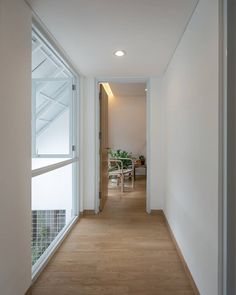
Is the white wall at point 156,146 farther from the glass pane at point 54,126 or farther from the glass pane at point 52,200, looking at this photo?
the glass pane at point 54,126

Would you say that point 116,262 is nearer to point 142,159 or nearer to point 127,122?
point 142,159

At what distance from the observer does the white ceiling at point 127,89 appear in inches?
251

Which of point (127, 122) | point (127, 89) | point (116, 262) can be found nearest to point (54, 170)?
point (116, 262)

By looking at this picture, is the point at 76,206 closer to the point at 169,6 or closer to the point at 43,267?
the point at 43,267

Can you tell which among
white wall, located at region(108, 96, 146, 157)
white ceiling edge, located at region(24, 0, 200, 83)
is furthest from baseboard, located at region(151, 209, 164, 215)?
white wall, located at region(108, 96, 146, 157)

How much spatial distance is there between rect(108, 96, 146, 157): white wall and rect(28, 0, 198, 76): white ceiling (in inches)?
188

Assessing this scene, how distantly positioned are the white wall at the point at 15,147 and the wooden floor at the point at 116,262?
1.35 feet

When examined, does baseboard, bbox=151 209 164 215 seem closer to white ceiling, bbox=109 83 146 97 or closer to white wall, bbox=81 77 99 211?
white wall, bbox=81 77 99 211

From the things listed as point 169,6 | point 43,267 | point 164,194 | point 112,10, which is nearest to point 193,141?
point 169,6

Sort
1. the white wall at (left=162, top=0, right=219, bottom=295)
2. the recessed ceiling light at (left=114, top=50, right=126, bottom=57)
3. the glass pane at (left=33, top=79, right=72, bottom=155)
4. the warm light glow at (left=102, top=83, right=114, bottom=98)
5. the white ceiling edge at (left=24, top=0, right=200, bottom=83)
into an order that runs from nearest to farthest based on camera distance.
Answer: the white wall at (left=162, top=0, right=219, bottom=295)
the white ceiling edge at (left=24, top=0, right=200, bottom=83)
the recessed ceiling light at (left=114, top=50, right=126, bottom=57)
the glass pane at (left=33, top=79, right=72, bottom=155)
the warm light glow at (left=102, top=83, right=114, bottom=98)

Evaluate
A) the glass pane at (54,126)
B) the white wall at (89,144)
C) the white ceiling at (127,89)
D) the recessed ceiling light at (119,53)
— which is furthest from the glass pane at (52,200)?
the white ceiling at (127,89)

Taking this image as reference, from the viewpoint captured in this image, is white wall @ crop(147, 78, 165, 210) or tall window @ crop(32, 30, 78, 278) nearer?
tall window @ crop(32, 30, 78, 278)

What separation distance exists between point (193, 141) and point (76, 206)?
241 cm

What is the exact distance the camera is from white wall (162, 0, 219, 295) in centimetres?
155
